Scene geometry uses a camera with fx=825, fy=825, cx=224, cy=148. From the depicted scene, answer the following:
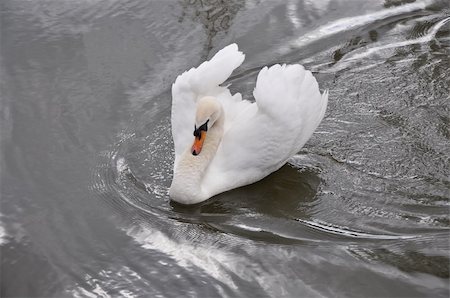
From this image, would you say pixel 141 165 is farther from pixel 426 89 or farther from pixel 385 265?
pixel 426 89

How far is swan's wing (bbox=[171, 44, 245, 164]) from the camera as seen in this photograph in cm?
607

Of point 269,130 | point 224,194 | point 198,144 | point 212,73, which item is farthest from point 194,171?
point 212,73

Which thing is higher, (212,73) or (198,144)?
(212,73)

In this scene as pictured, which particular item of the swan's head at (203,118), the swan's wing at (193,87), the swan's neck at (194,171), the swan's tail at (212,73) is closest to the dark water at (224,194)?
the swan's neck at (194,171)

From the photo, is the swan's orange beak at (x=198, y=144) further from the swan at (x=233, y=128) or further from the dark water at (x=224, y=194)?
the dark water at (x=224, y=194)

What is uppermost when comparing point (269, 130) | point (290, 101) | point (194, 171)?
point (290, 101)

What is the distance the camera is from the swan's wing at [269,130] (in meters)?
5.84

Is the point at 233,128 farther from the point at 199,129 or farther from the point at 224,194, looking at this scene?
the point at 224,194

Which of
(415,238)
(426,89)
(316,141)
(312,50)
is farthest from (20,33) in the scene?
(415,238)

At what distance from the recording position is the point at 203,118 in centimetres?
583

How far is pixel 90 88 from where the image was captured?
7.38 m

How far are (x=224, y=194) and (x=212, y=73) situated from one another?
35.1 inches

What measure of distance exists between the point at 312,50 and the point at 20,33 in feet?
9.62

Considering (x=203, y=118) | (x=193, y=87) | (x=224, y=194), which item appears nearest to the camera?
(x=203, y=118)
